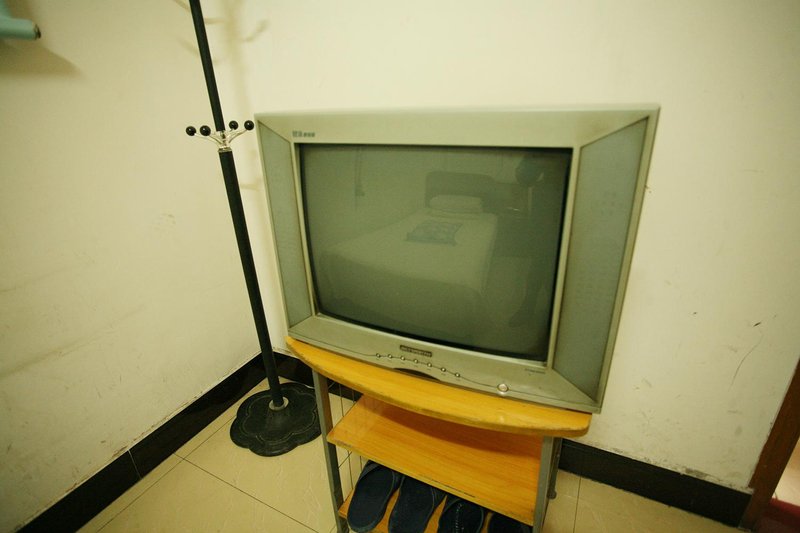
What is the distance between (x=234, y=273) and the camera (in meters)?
1.62

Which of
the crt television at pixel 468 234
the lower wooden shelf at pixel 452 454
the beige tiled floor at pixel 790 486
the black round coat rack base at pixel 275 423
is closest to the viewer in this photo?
the crt television at pixel 468 234

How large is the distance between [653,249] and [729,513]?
96 cm

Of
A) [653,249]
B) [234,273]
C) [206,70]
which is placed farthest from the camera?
[234,273]

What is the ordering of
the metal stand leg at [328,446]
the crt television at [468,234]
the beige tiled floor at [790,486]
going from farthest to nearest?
the beige tiled floor at [790,486] < the metal stand leg at [328,446] < the crt television at [468,234]

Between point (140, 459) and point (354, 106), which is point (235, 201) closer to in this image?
point (354, 106)

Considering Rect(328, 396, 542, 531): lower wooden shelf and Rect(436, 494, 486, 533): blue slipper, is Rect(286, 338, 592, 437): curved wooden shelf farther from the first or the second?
Rect(436, 494, 486, 533): blue slipper

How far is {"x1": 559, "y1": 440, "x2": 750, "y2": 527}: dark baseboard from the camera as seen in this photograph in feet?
3.76

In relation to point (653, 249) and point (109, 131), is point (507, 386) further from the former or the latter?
point (109, 131)

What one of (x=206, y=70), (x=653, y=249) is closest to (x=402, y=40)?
(x=206, y=70)

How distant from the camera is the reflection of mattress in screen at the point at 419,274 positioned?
79cm

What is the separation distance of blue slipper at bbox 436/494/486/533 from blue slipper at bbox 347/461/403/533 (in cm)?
18

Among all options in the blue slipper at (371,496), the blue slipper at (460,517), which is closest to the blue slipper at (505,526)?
the blue slipper at (460,517)

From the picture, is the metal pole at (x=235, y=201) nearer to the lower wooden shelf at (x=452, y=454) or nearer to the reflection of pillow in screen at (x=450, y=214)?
the lower wooden shelf at (x=452, y=454)

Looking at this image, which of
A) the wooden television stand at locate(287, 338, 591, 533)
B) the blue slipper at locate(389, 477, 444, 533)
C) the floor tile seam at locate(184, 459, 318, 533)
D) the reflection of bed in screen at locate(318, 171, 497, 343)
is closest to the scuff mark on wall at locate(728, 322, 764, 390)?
the wooden television stand at locate(287, 338, 591, 533)
